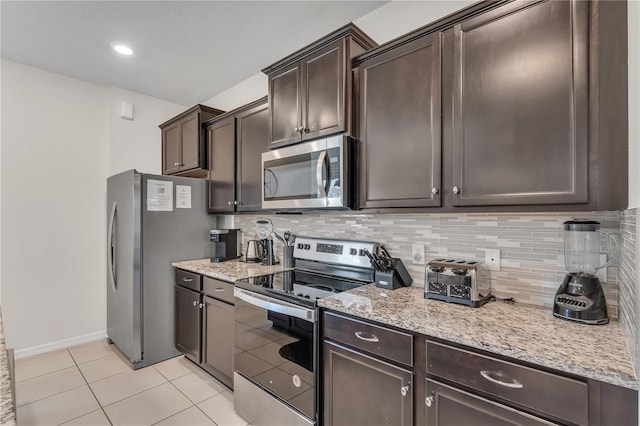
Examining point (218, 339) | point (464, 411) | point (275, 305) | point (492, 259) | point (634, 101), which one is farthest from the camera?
point (218, 339)

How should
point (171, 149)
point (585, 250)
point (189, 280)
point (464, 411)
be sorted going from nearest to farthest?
point (464, 411), point (585, 250), point (189, 280), point (171, 149)

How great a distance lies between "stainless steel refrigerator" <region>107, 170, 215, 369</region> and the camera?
8.46 feet

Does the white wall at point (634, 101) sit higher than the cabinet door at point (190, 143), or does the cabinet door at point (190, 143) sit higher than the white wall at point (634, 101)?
the cabinet door at point (190, 143)

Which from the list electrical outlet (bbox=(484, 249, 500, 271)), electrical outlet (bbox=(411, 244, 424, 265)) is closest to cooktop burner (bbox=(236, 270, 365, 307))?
electrical outlet (bbox=(411, 244, 424, 265))

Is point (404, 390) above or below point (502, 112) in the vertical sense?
below

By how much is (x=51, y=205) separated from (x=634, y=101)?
412cm

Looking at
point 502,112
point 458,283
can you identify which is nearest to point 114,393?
point 458,283

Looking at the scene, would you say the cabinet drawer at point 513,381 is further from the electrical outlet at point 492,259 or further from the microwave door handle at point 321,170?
the microwave door handle at point 321,170

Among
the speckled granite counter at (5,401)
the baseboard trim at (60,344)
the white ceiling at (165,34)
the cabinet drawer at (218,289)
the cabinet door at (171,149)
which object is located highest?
the white ceiling at (165,34)

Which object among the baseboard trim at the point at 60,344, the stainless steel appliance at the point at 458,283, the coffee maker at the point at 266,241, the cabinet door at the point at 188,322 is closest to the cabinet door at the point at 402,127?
the stainless steel appliance at the point at 458,283

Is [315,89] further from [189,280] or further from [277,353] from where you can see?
[189,280]

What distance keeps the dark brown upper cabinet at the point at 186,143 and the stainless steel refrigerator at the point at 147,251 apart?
291mm

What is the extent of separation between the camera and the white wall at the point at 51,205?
9.05 ft

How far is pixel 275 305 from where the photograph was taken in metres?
1.69
